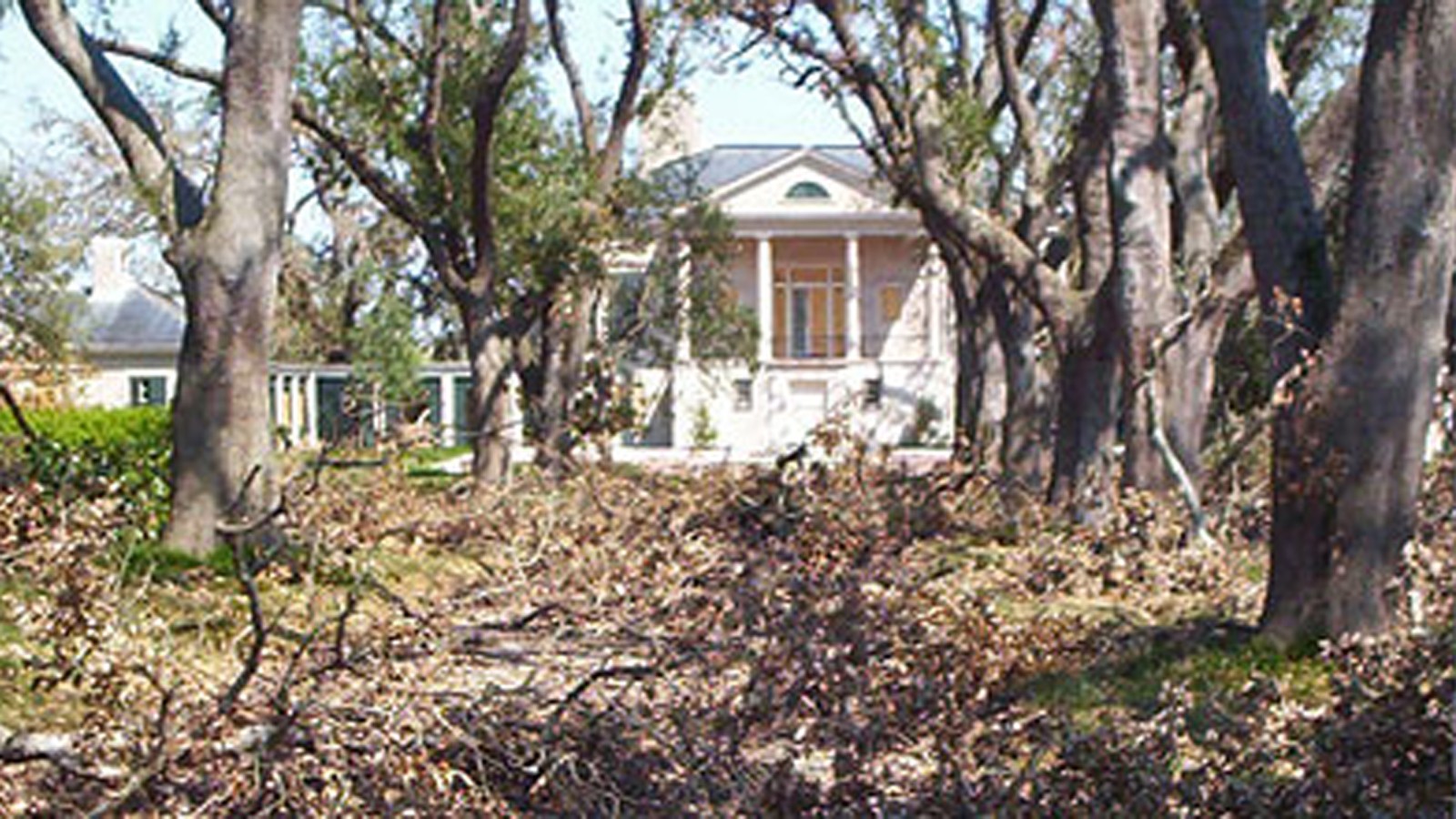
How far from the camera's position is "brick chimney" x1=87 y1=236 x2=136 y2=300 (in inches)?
1565

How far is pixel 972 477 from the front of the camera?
14.3 meters

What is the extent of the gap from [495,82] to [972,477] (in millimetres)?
6845

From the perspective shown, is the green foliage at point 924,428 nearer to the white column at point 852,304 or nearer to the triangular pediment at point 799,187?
the white column at point 852,304

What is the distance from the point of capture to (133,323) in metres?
39.2

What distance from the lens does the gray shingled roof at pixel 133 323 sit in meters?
38.3

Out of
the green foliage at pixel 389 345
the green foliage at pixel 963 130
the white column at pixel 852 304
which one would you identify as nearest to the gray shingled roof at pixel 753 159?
the white column at pixel 852 304

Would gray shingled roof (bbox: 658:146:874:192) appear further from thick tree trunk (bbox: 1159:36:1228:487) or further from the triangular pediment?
thick tree trunk (bbox: 1159:36:1228:487)

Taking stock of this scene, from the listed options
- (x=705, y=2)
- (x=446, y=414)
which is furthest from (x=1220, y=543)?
(x=446, y=414)

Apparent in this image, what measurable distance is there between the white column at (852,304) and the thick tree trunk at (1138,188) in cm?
3263

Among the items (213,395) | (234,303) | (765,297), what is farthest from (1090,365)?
(765,297)

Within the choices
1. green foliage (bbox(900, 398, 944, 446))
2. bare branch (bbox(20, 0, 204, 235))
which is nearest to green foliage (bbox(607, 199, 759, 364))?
green foliage (bbox(900, 398, 944, 446))

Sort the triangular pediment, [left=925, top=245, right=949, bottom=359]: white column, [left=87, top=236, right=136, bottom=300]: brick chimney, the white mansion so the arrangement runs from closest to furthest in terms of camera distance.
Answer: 1. [left=87, top=236, right=136, bottom=300]: brick chimney
2. the white mansion
3. the triangular pediment
4. [left=925, top=245, right=949, bottom=359]: white column

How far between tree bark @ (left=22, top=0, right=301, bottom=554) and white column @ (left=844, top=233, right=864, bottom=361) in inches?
1326

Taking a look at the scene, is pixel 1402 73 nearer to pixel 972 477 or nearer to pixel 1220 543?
pixel 1220 543
